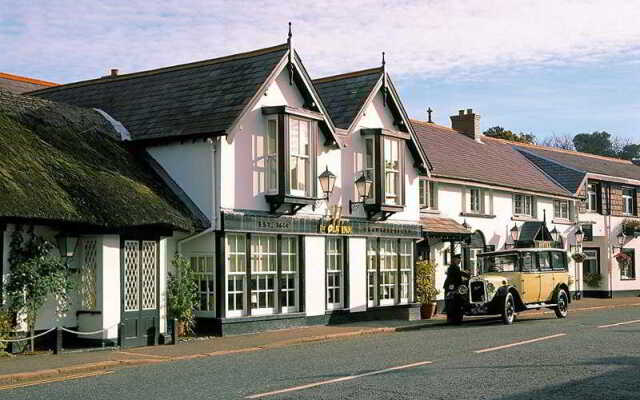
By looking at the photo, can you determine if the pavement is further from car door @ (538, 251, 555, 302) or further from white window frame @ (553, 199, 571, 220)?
white window frame @ (553, 199, 571, 220)

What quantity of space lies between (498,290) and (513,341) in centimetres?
629

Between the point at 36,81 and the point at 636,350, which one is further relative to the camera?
the point at 36,81

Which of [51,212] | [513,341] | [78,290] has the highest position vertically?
[51,212]

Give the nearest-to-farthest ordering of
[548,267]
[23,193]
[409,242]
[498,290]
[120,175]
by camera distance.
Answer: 1. [23,193]
2. [120,175]
3. [498,290]
4. [548,267]
5. [409,242]

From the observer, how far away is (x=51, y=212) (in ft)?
56.4

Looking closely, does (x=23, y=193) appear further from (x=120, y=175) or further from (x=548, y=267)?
(x=548, y=267)

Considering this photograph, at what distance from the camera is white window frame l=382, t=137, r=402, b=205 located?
27391 mm

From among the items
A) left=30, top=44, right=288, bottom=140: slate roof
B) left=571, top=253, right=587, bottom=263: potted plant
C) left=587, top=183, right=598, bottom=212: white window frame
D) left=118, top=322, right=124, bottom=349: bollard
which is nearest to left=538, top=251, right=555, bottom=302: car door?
left=30, top=44, right=288, bottom=140: slate roof

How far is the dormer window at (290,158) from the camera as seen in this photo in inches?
899

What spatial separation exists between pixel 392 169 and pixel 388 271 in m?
3.34

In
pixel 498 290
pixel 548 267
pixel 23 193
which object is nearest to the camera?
pixel 23 193

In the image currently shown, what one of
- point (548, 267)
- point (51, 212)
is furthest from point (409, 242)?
point (51, 212)

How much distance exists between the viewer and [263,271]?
23188mm

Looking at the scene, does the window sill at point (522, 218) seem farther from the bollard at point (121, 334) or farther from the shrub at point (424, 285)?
the bollard at point (121, 334)
